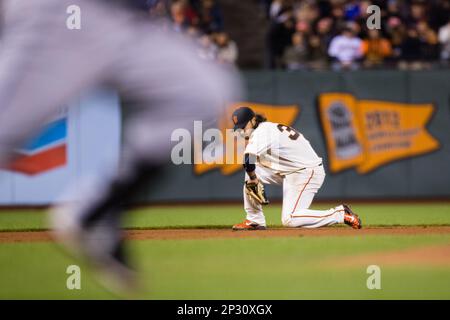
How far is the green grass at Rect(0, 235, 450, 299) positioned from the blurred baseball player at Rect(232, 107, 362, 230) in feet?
1.79

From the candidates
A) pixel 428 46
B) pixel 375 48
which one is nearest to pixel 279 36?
pixel 375 48

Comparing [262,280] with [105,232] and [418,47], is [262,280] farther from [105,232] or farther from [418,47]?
[418,47]

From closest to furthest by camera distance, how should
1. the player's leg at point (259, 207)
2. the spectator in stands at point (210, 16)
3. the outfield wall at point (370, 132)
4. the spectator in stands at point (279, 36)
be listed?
the player's leg at point (259, 207)
the outfield wall at point (370, 132)
the spectator in stands at point (279, 36)
the spectator in stands at point (210, 16)

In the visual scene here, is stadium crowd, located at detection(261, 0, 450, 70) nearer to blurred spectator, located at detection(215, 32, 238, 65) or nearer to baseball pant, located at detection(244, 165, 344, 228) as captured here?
blurred spectator, located at detection(215, 32, 238, 65)

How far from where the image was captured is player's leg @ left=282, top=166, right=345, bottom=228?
10859 mm

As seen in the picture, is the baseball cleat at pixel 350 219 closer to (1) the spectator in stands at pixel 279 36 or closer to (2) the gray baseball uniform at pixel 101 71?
(2) the gray baseball uniform at pixel 101 71

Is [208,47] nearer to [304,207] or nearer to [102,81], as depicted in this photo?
[304,207]

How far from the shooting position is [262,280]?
24.5ft

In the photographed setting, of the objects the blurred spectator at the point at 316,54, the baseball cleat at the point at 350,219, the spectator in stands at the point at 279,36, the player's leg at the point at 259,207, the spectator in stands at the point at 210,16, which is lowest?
the baseball cleat at the point at 350,219

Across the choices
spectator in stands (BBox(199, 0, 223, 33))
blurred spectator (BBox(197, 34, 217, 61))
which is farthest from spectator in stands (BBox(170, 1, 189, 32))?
spectator in stands (BBox(199, 0, 223, 33))

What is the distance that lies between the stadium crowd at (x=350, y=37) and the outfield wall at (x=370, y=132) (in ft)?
1.20

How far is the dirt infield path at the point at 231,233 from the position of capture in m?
10.8

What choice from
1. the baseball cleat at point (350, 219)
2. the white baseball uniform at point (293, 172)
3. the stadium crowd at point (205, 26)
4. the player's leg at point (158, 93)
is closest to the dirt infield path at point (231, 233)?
the baseball cleat at point (350, 219)
